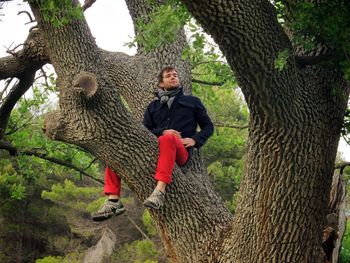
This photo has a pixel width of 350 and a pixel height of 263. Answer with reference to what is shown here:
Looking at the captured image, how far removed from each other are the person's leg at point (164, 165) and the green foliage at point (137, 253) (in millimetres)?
12507

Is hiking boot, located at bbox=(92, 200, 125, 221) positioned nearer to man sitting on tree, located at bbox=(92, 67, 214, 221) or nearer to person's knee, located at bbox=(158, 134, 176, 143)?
man sitting on tree, located at bbox=(92, 67, 214, 221)

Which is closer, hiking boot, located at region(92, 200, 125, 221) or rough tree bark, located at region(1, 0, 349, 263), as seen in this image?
rough tree bark, located at region(1, 0, 349, 263)

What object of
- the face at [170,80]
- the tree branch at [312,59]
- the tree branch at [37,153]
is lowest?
the tree branch at [37,153]

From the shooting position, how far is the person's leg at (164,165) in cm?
443

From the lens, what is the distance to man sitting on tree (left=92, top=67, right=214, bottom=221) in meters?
4.61

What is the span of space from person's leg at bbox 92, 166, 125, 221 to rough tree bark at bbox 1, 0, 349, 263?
0.63 ft

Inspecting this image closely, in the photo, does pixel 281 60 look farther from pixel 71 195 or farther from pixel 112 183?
pixel 71 195

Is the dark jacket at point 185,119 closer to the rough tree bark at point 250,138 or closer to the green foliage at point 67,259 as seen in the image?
the rough tree bark at point 250,138

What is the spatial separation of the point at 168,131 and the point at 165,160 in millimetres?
373

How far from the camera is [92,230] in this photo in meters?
21.2

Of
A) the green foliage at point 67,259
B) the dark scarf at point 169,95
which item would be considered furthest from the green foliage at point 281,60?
the green foliage at point 67,259

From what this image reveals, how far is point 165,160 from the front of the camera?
462 centimetres

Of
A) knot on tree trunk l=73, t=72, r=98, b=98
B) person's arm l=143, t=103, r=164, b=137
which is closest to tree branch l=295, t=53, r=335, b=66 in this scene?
knot on tree trunk l=73, t=72, r=98, b=98

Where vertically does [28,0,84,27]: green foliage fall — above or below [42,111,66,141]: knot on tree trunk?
above
